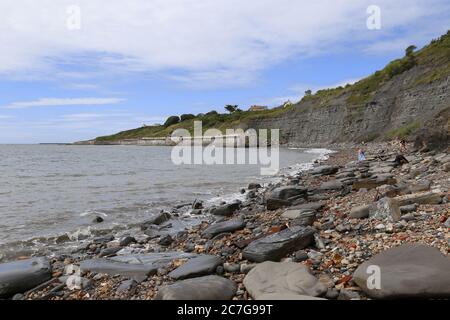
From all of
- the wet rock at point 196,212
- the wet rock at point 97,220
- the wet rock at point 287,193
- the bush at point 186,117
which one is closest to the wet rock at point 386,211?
the wet rock at point 287,193

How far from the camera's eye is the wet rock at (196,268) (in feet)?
20.9

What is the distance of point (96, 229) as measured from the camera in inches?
469

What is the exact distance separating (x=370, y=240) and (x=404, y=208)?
72.7 inches

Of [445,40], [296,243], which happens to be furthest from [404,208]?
[445,40]

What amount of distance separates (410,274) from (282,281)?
158 centimetres

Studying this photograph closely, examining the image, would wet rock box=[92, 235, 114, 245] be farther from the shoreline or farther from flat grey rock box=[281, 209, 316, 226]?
flat grey rock box=[281, 209, 316, 226]

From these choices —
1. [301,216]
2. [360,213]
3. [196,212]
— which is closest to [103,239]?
[196,212]

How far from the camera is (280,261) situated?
21.9 ft

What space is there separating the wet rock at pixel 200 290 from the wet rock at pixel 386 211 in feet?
12.2

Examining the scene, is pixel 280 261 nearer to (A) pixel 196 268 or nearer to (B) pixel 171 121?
(A) pixel 196 268

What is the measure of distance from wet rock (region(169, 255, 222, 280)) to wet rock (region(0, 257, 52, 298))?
2.46 metres

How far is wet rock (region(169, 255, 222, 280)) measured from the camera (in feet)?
20.9

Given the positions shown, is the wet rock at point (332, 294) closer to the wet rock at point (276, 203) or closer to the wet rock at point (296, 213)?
the wet rock at point (296, 213)

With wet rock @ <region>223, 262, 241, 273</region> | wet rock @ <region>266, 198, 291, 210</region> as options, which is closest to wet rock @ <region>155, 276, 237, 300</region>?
wet rock @ <region>223, 262, 241, 273</region>
